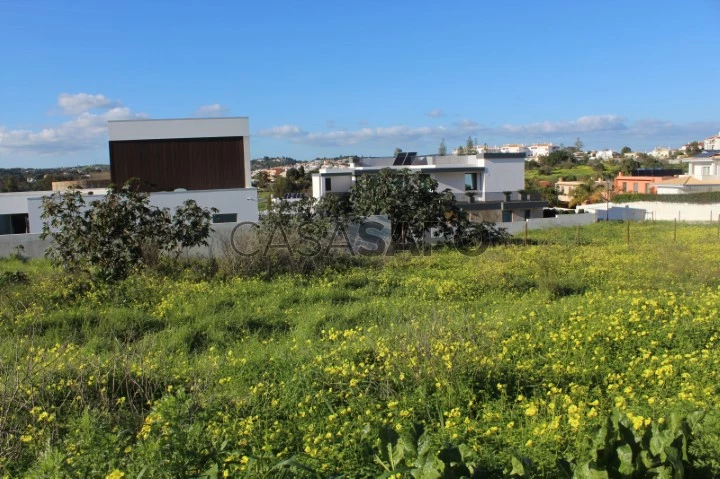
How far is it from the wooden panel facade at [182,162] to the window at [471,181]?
18013 mm

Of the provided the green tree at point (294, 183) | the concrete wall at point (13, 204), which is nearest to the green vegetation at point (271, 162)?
the green tree at point (294, 183)

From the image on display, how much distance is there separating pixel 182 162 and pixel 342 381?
916 inches

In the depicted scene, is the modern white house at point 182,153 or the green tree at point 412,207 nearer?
the green tree at point 412,207

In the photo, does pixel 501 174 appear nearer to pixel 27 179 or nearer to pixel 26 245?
pixel 26 245

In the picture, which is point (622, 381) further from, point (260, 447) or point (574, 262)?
point (574, 262)

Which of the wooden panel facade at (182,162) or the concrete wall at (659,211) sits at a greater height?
the wooden panel facade at (182,162)

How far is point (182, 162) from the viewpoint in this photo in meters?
26.2

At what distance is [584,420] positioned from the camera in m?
3.71

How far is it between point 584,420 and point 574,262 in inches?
380

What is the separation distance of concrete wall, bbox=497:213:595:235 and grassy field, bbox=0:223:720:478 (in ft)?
51.9

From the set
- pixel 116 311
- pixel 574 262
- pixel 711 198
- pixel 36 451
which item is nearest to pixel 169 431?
pixel 36 451

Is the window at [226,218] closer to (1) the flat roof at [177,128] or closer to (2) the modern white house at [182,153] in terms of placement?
(2) the modern white house at [182,153]

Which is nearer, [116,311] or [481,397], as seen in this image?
[481,397]

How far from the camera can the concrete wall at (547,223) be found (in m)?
25.3
